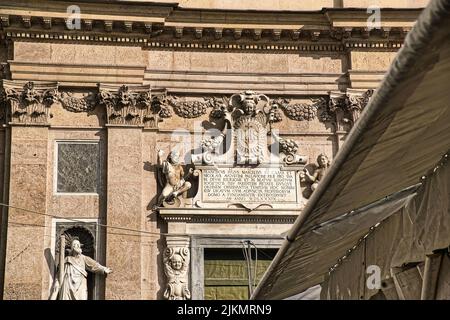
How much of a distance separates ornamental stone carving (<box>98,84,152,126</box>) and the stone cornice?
0.94 m

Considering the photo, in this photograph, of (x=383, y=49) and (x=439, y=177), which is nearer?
(x=439, y=177)

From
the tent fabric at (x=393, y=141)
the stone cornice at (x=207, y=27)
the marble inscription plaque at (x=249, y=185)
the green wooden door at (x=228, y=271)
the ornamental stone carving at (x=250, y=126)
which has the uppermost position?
the stone cornice at (x=207, y=27)

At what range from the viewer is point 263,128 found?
53.4 feet

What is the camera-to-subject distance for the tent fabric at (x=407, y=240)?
5988mm

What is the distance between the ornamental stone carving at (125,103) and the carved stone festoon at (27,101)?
0.91 metres

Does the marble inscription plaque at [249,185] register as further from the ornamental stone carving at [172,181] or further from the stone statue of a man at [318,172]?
the ornamental stone carving at [172,181]

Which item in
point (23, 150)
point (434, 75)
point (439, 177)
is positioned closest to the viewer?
point (434, 75)

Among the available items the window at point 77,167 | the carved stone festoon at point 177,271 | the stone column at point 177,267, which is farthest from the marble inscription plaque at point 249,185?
the window at point 77,167

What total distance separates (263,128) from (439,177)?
10.2 meters

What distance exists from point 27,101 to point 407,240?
10112 mm

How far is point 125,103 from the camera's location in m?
15.8

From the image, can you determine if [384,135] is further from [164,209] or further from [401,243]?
[164,209]

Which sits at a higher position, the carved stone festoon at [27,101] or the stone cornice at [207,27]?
the stone cornice at [207,27]

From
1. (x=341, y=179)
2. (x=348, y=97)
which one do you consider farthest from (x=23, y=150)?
(x=341, y=179)
